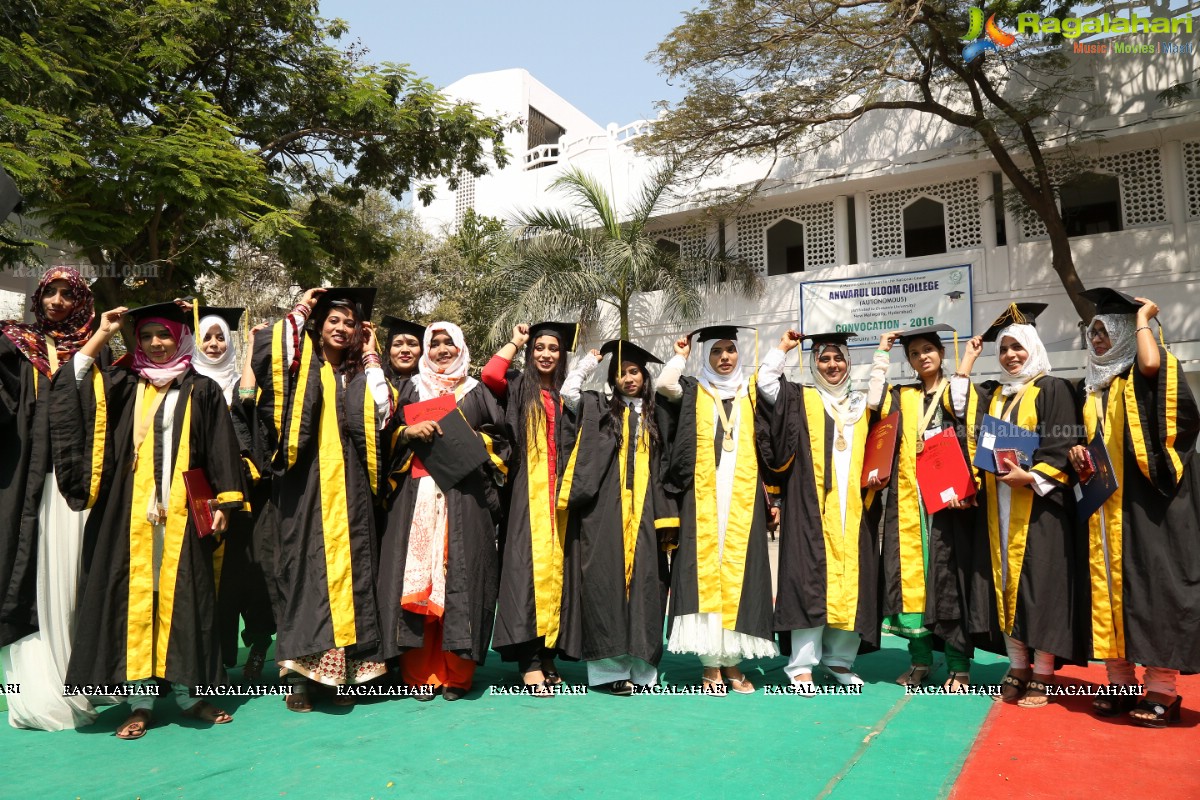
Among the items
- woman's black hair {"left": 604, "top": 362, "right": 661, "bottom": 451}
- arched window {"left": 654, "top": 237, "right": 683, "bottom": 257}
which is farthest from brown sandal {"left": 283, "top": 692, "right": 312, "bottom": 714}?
arched window {"left": 654, "top": 237, "right": 683, "bottom": 257}

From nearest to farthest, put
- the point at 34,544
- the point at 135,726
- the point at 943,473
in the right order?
the point at 135,726 → the point at 34,544 → the point at 943,473

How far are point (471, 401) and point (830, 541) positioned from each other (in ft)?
7.18

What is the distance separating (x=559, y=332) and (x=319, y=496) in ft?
5.37

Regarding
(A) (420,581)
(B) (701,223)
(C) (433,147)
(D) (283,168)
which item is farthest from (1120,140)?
(A) (420,581)

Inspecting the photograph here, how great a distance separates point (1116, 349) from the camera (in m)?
4.68

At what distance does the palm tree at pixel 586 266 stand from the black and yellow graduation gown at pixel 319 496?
399 inches

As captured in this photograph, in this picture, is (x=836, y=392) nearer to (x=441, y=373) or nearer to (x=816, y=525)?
(x=816, y=525)

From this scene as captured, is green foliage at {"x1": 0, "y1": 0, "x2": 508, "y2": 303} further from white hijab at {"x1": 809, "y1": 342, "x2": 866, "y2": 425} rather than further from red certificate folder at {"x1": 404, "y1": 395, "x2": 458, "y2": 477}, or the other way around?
white hijab at {"x1": 809, "y1": 342, "x2": 866, "y2": 425}

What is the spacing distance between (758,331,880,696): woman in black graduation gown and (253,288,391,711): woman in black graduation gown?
224 cm

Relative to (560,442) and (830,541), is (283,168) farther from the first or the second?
(830,541)

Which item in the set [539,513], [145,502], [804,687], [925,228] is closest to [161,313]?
[145,502]

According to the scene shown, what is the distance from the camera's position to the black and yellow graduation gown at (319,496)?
15.1ft

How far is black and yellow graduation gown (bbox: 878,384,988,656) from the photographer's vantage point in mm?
4984

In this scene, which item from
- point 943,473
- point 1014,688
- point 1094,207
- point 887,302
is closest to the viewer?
point 1014,688
